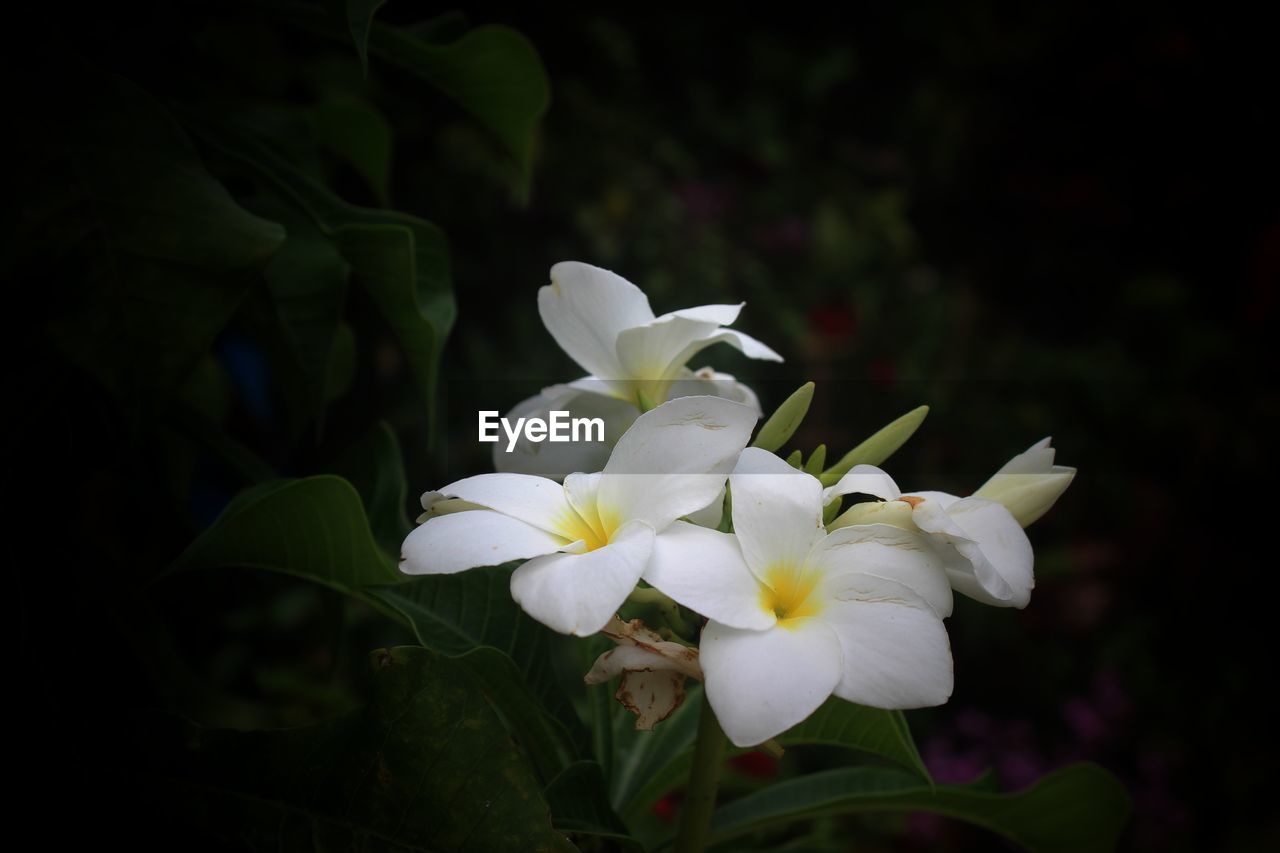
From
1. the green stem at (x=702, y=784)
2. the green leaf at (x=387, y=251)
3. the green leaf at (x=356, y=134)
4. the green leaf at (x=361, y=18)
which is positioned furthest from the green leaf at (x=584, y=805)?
the green leaf at (x=356, y=134)

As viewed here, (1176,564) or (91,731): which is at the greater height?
(91,731)

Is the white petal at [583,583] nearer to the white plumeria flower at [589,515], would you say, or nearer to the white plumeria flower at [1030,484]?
the white plumeria flower at [589,515]

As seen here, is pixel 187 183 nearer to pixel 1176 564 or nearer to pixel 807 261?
pixel 807 261

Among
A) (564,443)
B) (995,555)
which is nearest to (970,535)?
(995,555)

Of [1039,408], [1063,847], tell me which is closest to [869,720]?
[1063,847]

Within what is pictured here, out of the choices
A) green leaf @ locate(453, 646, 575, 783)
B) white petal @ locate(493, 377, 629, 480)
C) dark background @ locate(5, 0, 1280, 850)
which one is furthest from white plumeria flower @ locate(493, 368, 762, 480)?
dark background @ locate(5, 0, 1280, 850)

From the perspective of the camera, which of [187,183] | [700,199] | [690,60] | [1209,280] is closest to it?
[187,183]
